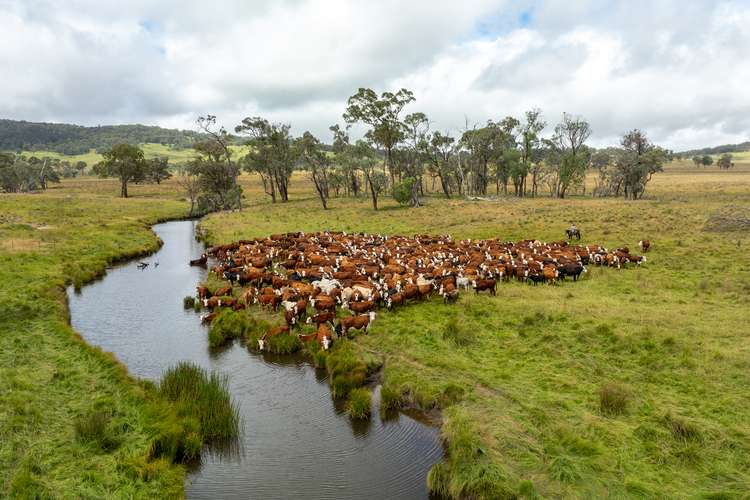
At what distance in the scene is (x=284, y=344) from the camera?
14.9 meters

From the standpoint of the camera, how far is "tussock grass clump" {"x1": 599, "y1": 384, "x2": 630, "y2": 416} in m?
9.94

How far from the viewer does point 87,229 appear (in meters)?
38.1

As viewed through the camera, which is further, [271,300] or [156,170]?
[156,170]

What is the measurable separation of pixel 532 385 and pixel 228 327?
35.9ft

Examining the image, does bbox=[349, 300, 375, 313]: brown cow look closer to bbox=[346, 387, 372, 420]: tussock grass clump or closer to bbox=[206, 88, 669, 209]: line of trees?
bbox=[346, 387, 372, 420]: tussock grass clump

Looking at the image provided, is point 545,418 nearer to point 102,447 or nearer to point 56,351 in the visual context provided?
point 102,447

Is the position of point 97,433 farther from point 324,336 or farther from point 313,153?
point 313,153

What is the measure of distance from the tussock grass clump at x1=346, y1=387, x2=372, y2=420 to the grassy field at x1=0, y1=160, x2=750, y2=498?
3.23 feet

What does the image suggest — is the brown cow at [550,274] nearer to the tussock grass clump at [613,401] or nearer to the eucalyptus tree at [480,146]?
the tussock grass clump at [613,401]

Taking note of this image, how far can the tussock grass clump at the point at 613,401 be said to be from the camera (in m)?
9.94

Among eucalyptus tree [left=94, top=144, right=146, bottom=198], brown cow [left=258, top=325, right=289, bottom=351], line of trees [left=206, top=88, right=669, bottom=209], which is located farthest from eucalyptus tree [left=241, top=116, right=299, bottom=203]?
brown cow [left=258, top=325, right=289, bottom=351]

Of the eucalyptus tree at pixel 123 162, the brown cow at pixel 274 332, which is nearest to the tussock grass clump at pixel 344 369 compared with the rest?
the brown cow at pixel 274 332

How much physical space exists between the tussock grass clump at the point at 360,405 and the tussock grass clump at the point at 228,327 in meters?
6.56

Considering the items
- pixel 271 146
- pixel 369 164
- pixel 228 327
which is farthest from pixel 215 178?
pixel 228 327
